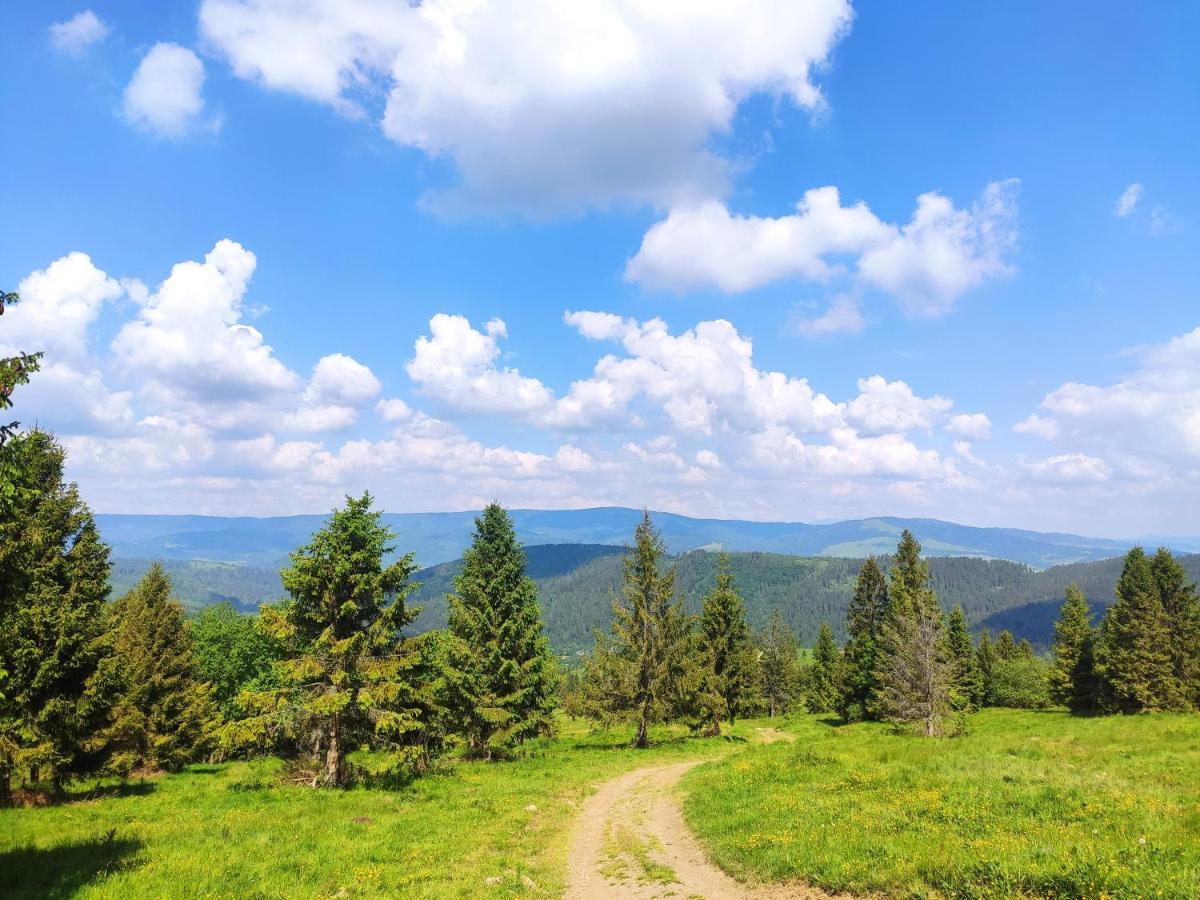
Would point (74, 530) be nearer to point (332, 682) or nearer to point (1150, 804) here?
point (332, 682)

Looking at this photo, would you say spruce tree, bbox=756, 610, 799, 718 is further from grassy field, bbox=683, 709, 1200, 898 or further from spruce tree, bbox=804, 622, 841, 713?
grassy field, bbox=683, 709, 1200, 898

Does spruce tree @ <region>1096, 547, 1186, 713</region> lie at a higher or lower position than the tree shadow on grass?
lower

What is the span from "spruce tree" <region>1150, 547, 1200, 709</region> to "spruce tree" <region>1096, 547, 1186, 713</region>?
69 centimetres

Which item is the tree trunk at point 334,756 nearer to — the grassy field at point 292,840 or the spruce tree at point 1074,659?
the grassy field at point 292,840

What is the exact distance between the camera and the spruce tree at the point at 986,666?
75250mm

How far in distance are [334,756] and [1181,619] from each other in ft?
240

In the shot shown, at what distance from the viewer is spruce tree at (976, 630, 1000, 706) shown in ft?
247

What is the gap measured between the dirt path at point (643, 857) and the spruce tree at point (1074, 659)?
6157 centimetres

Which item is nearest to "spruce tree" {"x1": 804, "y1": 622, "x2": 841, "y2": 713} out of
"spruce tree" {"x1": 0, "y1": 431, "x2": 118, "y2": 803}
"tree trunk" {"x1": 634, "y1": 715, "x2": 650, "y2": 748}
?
"tree trunk" {"x1": 634, "y1": 715, "x2": 650, "y2": 748}

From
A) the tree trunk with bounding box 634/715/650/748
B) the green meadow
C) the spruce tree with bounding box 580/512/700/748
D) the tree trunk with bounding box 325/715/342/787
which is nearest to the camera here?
the green meadow

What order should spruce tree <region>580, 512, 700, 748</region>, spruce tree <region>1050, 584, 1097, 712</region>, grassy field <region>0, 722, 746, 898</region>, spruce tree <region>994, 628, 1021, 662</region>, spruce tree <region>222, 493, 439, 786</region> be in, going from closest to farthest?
1. grassy field <region>0, 722, 746, 898</region>
2. spruce tree <region>222, 493, 439, 786</region>
3. spruce tree <region>580, 512, 700, 748</region>
4. spruce tree <region>1050, 584, 1097, 712</region>
5. spruce tree <region>994, 628, 1021, 662</region>

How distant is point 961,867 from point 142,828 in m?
21.2

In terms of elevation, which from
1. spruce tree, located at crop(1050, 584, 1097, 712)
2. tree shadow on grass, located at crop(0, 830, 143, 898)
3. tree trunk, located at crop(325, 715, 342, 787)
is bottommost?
spruce tree, located at crop(1050, 584, 1097, 712)

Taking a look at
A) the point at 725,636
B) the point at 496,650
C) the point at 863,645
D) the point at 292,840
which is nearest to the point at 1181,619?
the point at 863,645
